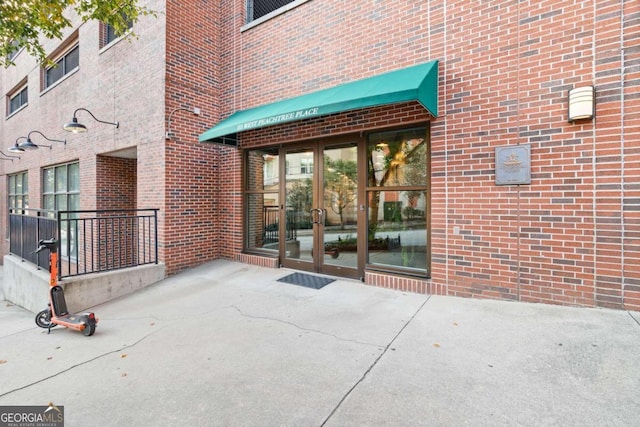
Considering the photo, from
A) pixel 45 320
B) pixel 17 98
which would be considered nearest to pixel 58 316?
pixel 45 320

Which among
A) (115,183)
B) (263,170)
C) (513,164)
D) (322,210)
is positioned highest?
(263,170)

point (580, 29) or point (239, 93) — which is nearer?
point (580, 29)

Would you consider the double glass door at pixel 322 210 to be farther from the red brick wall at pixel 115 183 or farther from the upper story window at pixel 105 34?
the upper story window at pixel 105 34

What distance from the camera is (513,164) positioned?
389cm

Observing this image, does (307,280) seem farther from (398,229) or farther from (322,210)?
(398,229)

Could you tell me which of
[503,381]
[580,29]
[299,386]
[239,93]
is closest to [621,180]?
[580,29]

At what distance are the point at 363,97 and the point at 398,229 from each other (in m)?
2.03

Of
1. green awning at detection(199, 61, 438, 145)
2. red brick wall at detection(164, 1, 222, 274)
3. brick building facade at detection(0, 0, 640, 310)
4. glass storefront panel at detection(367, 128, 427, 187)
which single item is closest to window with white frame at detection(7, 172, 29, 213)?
brick building facade at detection(0, 0, 640, 310)

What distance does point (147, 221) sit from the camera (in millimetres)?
6680

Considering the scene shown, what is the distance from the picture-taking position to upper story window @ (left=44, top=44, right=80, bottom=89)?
9.65 metres

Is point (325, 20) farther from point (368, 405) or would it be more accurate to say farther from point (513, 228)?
point (368, 405)

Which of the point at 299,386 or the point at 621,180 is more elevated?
the point at 621,180

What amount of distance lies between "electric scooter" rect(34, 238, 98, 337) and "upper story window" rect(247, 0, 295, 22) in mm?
5720

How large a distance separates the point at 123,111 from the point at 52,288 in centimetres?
488
